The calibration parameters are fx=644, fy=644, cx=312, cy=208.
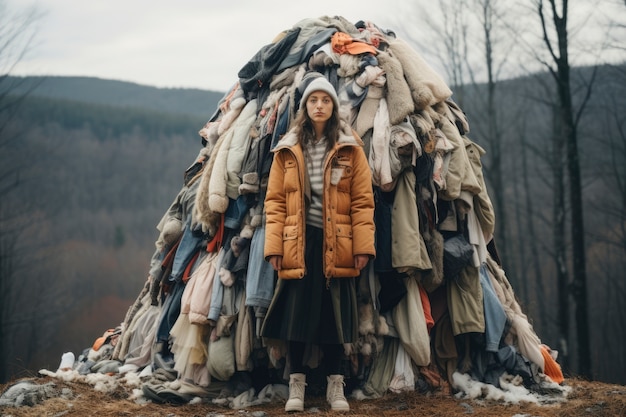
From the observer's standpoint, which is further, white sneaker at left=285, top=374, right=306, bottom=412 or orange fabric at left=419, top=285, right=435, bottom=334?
orange fabric at left=419, top=285, right=435, bottom=334

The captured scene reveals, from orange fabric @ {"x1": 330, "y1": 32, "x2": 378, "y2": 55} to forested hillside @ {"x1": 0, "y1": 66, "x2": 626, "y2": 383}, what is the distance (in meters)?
9.78

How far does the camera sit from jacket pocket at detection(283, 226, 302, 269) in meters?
4.92

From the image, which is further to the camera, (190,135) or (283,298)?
(190,135)

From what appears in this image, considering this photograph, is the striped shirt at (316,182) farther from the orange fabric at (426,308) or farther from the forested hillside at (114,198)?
the forested hillside at (114,198)

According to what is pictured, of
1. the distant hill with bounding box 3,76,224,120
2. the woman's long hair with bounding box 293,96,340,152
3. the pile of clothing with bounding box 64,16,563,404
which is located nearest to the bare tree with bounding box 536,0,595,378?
the pile of clothing with bounding box 64,16,563,404

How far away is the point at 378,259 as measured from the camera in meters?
5.79

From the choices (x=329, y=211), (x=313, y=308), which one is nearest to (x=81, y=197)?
(x=313, y=308)

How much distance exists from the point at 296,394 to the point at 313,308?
27.7 inches

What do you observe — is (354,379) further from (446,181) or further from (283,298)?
(446,181)

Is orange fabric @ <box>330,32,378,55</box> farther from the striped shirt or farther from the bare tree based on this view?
the bare tree

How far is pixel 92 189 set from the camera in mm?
23391

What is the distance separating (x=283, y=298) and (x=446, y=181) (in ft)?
6.69

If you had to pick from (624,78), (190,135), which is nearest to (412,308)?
(624,78)

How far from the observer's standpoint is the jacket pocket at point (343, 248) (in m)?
5.00
